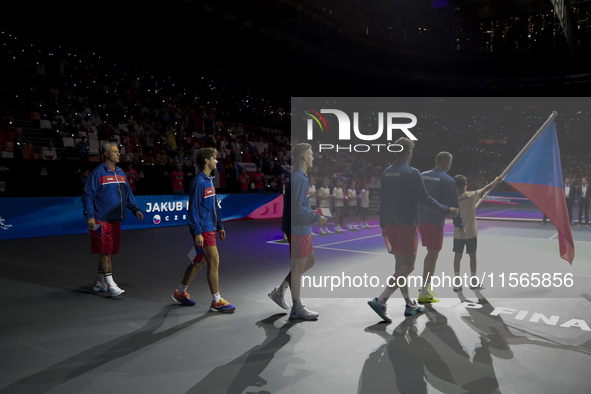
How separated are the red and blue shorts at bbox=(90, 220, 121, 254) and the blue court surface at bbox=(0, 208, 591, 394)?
0.60 metres

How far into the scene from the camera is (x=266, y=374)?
3336mm

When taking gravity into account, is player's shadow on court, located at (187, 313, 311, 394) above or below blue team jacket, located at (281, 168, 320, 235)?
below

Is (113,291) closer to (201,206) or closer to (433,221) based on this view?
(201,206)

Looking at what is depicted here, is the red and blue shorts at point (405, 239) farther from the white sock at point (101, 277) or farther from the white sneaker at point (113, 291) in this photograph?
the white sock at point (101, 277)

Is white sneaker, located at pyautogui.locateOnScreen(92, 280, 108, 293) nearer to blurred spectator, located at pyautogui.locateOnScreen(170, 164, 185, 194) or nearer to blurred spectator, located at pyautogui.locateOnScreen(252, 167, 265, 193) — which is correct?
blurred spectator, located at pyautogui.locateOnScreen(170, 164, 185, 194)

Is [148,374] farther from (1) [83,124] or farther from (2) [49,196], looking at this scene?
(1) [83,124]

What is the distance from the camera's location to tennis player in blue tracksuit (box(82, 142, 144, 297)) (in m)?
5.71

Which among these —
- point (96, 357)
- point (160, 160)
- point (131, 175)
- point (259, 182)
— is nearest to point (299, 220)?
point (96, 357)

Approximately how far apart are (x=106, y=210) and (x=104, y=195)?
197 millimetres

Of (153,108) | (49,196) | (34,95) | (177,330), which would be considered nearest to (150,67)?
(153,108)

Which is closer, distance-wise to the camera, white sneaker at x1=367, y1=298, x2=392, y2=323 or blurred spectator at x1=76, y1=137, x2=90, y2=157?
white sneaker at x1=367, y1=298, x2=392, y2=323

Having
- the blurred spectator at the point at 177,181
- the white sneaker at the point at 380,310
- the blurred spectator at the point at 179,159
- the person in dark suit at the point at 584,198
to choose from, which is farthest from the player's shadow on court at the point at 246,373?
the person in dark suit at the point at 584,198

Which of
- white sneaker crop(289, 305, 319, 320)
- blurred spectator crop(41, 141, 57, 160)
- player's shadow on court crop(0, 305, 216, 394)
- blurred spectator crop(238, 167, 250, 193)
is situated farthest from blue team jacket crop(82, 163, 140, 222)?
blurred spectator crop(238, 167, 250, 193)

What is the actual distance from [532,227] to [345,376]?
13331 millimetres
